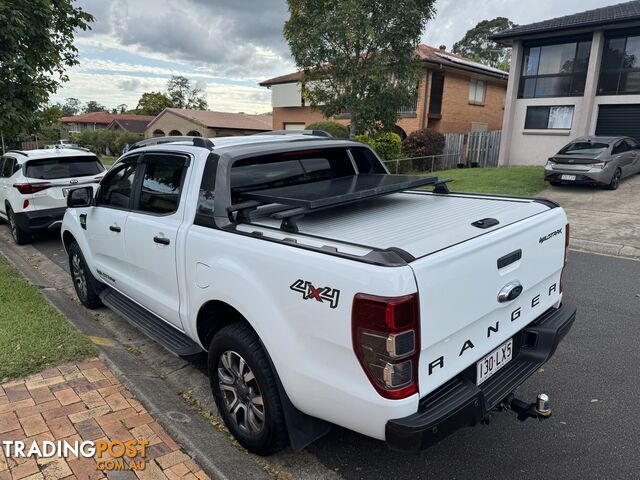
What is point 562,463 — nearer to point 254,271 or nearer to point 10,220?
point 254,271

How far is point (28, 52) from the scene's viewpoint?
7707mm

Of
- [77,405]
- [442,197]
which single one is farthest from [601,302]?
[77,405]

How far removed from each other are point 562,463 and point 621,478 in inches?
11.8

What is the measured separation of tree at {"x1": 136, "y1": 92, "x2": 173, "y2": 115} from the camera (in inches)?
2879

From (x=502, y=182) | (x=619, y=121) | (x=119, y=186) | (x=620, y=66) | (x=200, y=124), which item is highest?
(x=620, y=66)

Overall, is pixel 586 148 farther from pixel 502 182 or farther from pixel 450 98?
pixel 450 98

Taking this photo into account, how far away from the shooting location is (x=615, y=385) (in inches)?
143

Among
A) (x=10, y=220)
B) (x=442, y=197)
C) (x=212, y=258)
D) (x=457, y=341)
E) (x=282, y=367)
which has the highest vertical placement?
(x=442, y=197)

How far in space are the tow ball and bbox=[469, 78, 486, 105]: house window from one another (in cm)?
2674

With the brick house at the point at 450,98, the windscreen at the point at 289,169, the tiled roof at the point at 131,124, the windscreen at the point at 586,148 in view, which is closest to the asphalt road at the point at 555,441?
the windscreen at the point at 289,169

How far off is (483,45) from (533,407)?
216ft

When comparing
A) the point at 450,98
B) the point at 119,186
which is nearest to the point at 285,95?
the point at 450,98

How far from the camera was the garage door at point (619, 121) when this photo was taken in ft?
56.5

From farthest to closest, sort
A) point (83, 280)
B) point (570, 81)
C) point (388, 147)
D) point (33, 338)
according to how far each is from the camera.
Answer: point (388, 147) < point (570, 81) < point (83, 280) < point (33, 338)
